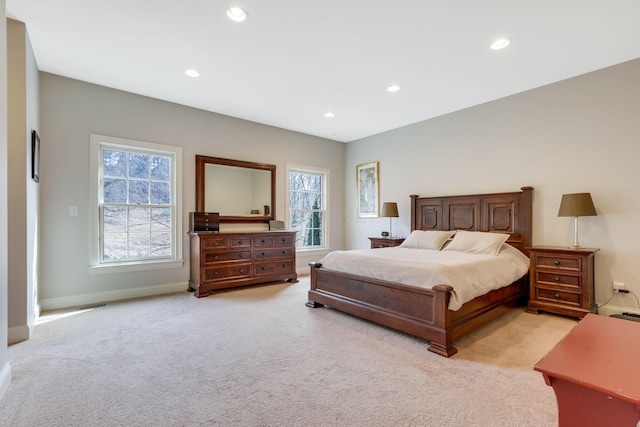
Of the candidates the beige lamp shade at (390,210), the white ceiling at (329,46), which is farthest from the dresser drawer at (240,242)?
the beige lamp shade at (390,210)

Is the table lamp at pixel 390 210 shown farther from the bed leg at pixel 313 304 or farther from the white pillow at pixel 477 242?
the bed leg at pixel 313 304

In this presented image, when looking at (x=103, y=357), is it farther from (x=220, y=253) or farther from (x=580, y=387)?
(x=580, y=387)

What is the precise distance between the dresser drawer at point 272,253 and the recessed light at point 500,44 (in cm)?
367

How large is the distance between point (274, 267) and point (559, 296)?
3614 millimetres

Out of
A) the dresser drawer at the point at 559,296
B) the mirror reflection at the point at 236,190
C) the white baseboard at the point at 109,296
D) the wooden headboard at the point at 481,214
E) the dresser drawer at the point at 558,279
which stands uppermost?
the mirror reflection at the point at 236,190

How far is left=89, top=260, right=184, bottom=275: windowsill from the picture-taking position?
3.63 metres

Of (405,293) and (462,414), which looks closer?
(462,414)

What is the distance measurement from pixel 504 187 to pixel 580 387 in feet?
11.5

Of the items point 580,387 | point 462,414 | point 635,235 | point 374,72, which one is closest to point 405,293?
point 462,414

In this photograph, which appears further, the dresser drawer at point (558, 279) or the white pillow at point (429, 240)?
the white pillow at point (429, 240)

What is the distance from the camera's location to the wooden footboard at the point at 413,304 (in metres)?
2.35

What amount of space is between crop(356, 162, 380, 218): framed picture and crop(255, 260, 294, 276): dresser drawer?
194cm

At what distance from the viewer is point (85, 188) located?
3.58m

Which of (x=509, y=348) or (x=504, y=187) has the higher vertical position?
(x=504, y=187)
